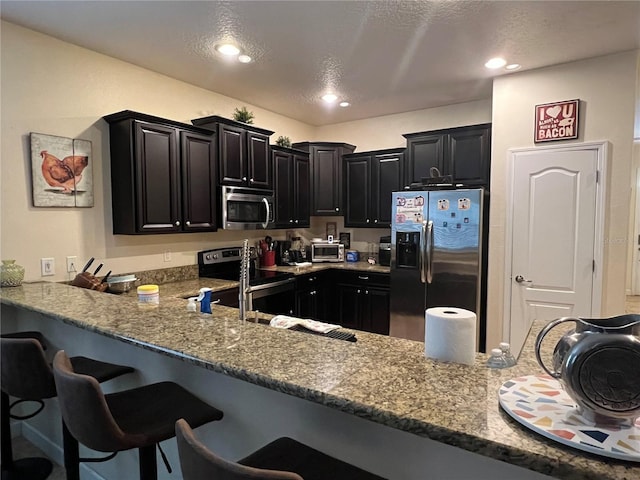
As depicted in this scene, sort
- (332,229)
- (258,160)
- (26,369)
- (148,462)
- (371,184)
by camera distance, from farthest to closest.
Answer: (332,229) → (371,184) → (258,160) → (26,369) → (148,462)

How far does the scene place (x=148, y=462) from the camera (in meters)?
1.29

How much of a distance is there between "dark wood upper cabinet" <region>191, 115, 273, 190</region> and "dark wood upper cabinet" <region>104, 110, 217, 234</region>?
0.57 feet

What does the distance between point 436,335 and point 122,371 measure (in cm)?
139

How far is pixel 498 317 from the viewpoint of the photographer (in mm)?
3602

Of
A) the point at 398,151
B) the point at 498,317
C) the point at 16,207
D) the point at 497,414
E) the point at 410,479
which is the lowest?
the point at 498,317

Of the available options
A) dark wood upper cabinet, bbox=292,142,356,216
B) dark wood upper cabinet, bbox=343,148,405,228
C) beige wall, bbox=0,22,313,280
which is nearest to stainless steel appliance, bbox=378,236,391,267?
dark wood upper cabinet, bbox=343,148,405,228

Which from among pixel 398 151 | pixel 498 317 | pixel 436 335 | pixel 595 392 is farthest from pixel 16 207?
pixel 498 317

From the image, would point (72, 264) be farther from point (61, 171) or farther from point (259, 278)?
point (259, 278)

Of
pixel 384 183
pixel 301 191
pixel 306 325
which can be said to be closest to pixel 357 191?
pixel 384 183

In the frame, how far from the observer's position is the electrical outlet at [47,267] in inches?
106

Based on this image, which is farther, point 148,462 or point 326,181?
point 326,181

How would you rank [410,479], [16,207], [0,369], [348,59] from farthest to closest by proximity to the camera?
[348,59], [16,207], [0,369], [410,479]

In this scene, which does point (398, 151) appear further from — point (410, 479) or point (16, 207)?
point (410, 479)

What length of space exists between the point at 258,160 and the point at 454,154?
80.7 inches
